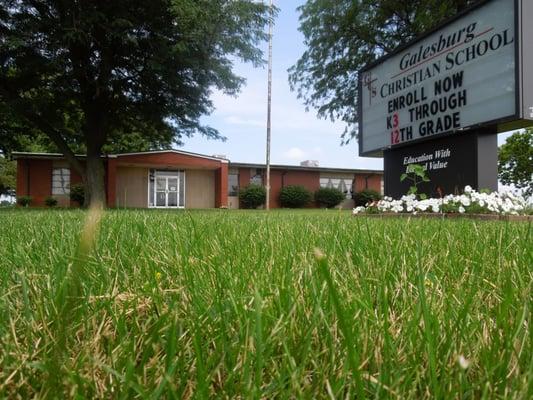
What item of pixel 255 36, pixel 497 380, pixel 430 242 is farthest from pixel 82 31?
pixel 497 380

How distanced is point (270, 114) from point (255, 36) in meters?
9.76

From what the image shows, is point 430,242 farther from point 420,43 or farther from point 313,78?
point 313,78

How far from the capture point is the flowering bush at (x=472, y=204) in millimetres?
6539

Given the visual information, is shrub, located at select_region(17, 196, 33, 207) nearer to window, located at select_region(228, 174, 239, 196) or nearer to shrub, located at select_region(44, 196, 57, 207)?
shrub, located at select_region(44, 196, 57, 207)

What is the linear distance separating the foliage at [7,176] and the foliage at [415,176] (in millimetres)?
43966

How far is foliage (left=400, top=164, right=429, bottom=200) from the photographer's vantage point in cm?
810

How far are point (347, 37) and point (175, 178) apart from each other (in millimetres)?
16814

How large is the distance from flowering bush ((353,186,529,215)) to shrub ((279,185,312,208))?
2291cm

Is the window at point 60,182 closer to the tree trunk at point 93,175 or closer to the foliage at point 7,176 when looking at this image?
the tree trunk at point 93,175

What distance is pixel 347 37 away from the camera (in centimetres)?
1986

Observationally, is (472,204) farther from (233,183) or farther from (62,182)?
(62,182)

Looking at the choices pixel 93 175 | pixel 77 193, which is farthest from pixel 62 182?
pixel 93 175

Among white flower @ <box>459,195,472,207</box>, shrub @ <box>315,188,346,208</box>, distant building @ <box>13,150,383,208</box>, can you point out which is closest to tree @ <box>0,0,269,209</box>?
distant building @ <box>13,150,383,208</box>

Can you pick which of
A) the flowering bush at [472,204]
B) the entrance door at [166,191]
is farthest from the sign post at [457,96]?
the entrance door at [166,191]
